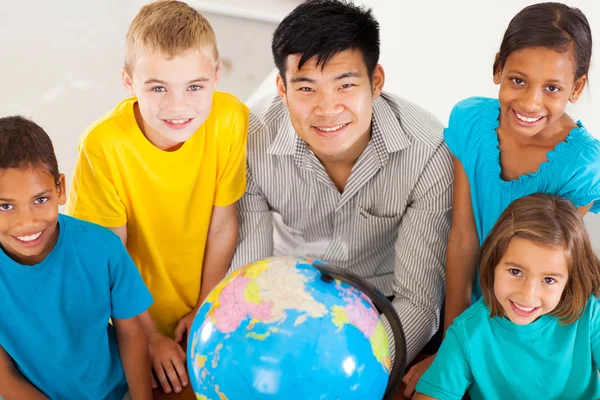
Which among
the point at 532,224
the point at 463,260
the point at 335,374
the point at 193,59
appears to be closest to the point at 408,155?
the point at 463,260

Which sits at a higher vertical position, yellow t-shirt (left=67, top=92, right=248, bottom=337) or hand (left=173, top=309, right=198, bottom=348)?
yellow t-shirt (left=67, top=92, right=248, bottom=337)

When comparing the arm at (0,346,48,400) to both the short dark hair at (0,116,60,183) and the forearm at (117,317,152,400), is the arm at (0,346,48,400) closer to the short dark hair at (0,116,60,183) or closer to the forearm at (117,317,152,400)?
the forearm at (117,317,152,400)

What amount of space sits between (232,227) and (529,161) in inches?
30.9

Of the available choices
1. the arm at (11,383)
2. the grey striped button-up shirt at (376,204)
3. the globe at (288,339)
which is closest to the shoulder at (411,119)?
the grey striped button-up shirt at (376,204)

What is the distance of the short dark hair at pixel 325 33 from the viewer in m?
1.74

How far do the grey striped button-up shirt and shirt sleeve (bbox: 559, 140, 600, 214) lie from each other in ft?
1.06

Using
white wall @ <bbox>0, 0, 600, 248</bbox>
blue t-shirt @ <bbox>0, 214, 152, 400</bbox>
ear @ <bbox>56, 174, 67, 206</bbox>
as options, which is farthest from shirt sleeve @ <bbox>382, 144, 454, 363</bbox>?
white wall @ <bbox>0, 0, 600, 248</bbox>

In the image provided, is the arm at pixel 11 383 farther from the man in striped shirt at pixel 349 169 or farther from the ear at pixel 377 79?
the ear at pixel 377 79

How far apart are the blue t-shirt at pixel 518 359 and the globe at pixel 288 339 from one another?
374 mm

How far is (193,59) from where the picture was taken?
1749mm

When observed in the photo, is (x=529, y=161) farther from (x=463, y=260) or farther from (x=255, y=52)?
(x=255, y=52)

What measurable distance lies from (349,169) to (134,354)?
74cm

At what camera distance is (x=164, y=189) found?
1.88 meters

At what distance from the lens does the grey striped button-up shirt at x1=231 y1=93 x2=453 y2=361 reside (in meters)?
1.91
